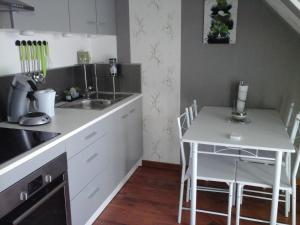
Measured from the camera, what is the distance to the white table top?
5.96 ft

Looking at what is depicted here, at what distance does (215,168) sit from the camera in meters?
2.13

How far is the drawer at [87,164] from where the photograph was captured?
73.6 inches

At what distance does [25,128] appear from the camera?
1.87m

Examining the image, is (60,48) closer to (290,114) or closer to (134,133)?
(134,133)

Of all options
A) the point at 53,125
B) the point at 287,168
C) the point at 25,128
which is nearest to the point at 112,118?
the point at 53,125

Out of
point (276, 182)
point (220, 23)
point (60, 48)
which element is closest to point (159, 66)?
point (220, 23)

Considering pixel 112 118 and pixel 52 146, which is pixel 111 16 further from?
pixel 52 146

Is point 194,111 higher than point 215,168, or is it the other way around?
point 194,111

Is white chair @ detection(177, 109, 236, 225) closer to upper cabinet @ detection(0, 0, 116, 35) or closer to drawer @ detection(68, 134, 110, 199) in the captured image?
drawer @ detection(68, 134, 110, 199)

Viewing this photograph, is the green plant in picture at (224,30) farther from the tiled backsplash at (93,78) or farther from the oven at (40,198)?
the oven at (40,198)

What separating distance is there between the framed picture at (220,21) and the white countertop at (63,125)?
3.50ft

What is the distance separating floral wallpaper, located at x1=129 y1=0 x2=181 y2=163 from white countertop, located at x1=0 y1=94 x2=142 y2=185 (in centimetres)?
52

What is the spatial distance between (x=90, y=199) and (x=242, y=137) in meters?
1.21

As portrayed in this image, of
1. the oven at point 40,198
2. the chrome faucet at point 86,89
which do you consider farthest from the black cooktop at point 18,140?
the chrome faucet at point 86,89
